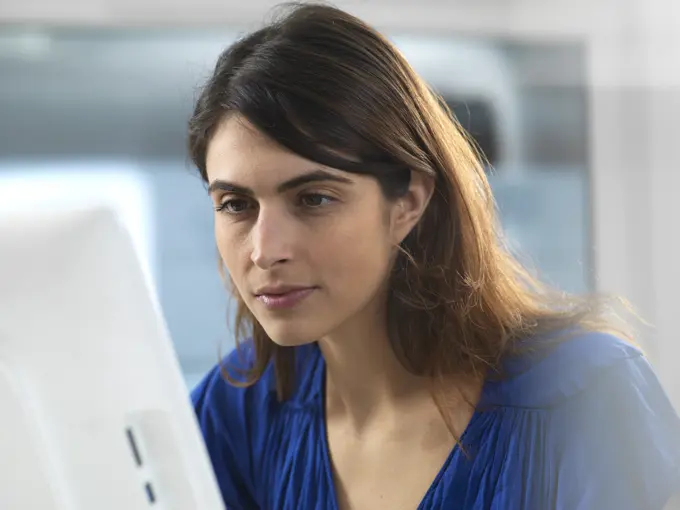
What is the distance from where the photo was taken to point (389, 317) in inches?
43.7

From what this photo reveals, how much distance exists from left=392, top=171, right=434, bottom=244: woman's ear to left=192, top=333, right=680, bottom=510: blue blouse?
0.20 m

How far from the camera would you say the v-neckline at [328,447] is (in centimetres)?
102

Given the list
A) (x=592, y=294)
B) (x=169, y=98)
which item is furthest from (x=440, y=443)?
(x=169, y=98)

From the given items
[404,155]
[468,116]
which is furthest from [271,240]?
[468,116]

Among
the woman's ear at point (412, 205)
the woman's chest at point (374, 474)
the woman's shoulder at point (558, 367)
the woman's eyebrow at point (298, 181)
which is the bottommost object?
the woman's chest at point (374, 474)

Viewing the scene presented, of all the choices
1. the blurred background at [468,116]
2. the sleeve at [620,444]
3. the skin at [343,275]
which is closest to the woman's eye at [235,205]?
the skin at [343,275]

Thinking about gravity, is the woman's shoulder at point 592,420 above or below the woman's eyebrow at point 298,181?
below

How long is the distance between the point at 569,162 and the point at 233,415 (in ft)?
3.18

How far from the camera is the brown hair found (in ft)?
3.04

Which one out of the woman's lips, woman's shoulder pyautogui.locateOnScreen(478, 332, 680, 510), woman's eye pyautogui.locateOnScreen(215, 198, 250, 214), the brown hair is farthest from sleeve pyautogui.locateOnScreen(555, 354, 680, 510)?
woman's eye pyautogui.locateOnScreen(215, 198, 250, 214)

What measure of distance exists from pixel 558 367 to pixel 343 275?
27cm

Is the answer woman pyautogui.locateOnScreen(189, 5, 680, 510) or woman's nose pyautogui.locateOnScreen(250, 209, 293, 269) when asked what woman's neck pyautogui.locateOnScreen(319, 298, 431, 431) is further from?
woman's nose pyautogui.locateOnScreen(250, 209, 293, 269)

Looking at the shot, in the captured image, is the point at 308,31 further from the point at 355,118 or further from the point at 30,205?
the point at 30,205

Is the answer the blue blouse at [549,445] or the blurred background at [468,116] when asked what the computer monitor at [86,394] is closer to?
the blue blouse at [549,445]
